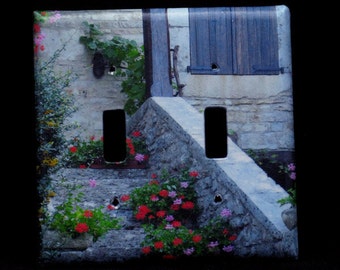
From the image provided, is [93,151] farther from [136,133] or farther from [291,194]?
[291,194]

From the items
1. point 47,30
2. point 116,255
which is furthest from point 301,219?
point 47,30

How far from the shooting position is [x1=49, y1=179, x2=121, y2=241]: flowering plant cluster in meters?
3.24

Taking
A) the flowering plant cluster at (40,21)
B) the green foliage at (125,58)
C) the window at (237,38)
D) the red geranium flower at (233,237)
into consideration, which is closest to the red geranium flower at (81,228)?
the green foliage at (125,58)

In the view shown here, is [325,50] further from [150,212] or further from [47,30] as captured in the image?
[47,30]

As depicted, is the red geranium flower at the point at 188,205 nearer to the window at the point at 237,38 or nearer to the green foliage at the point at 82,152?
the green foliage at the point at 82,152

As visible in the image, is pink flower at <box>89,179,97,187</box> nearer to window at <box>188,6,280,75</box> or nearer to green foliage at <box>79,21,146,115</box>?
green foliage at <box>79,21,146,115</box>

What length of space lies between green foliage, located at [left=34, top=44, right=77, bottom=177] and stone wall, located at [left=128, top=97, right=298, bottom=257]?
402mm

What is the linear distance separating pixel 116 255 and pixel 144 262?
166mm

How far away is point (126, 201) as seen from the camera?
3.27 m

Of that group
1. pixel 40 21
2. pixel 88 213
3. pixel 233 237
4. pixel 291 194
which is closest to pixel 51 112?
pixel 40 21

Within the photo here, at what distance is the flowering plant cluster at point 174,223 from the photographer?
3268 millimetres

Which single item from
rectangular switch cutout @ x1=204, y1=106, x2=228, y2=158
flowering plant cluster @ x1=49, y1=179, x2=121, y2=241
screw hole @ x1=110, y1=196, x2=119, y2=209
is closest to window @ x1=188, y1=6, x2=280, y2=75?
rectangular switch cutout @ x1=204, y1=106, x2=228, y2=158

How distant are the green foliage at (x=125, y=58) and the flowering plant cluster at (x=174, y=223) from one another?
47cm

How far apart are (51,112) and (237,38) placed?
3.71 ft
